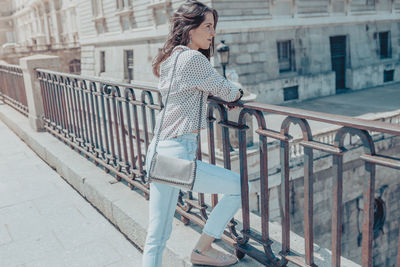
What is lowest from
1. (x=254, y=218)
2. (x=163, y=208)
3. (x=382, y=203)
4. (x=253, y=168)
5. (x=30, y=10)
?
(x=382, y=203)

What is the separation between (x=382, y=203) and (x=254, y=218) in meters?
10.9

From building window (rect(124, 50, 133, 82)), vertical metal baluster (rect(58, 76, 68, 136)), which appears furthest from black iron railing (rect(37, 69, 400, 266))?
building window (rect(124, 50, 133, 82))

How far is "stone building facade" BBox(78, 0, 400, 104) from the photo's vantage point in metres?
15.3

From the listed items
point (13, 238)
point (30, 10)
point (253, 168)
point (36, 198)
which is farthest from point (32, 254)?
point (30, 10)

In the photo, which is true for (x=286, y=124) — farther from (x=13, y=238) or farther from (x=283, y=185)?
(x=13, y=238)

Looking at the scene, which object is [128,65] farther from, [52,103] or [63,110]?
[63,110]

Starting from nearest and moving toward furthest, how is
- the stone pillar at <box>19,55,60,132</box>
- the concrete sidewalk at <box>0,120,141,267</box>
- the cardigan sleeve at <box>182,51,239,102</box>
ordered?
the cardigan sleeve at <box>182,51,239,102</box>
the concrete sidewalk at <box>0,120,141,267</box>
the stone pillar at <box>19,55,60,132</box>

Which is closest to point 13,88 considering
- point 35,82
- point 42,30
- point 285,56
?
point 35,82

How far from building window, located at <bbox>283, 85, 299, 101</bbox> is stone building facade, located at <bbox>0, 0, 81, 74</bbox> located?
58.4 feet

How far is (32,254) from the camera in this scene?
324 cm

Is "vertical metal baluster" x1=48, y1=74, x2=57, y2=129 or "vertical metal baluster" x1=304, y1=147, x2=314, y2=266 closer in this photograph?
"vertical metal baluster" x1=304, y1=147, x2=314, y2=266

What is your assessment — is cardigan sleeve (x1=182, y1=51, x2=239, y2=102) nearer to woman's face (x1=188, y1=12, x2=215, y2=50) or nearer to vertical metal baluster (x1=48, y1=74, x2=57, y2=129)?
woman's face (x1=188, y1=12, x2=215, y2=50)

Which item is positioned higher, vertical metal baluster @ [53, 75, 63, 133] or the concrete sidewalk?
vertical metal baluster @ [53, 75, 63, 133]

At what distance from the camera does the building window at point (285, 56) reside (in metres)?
17.0
